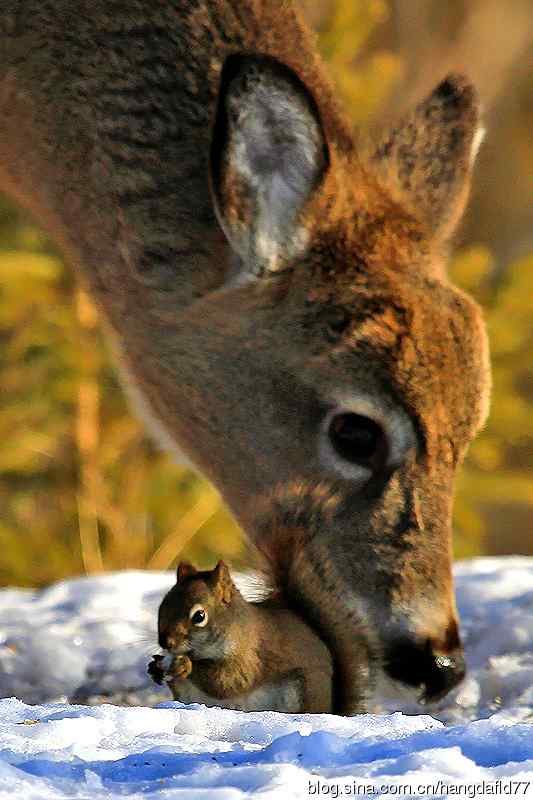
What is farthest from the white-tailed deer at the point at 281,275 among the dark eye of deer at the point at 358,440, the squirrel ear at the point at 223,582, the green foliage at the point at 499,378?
the green foliage at the point at 499,378

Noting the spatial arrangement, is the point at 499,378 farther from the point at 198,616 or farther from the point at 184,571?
the point at 198,616

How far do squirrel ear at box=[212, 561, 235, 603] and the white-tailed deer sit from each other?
0.29 meters

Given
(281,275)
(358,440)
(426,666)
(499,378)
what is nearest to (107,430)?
(499,378)

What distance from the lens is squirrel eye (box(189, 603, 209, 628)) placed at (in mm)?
4068

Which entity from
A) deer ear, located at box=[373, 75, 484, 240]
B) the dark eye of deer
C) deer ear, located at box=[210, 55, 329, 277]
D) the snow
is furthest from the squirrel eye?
deer ear, located at box=[373, 75, 484, 240]

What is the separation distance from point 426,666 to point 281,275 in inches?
46.3

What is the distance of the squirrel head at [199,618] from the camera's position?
407cm

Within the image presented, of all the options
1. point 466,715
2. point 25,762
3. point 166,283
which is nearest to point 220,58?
point 166,283

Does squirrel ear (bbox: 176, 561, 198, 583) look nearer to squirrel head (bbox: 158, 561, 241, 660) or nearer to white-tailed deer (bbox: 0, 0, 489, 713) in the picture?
squirrel head (bbox: 158, 561, 241, 660)

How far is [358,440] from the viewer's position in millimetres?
4402

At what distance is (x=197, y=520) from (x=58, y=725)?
657 centimetres

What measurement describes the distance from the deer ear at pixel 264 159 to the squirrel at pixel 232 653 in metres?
0.91

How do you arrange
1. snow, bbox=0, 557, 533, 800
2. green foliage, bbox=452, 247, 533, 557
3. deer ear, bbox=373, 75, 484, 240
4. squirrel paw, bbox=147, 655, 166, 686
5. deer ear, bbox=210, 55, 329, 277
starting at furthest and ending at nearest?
green foliage, bbox=452, 247, 533, 557
deer ear, bbox=373, 75, 484, 240
deer ear, bbox=210, 55, 329, 277
squirrel paw, bbox=147, 655, 166, 686
snow, bbox=0, 557, 533, 800

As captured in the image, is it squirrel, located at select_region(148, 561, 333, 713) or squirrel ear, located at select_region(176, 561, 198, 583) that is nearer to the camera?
squirrel, located at select_region(148, 561, 333, 713)
